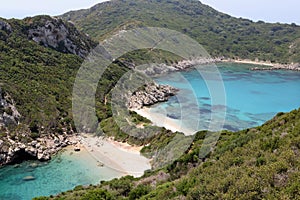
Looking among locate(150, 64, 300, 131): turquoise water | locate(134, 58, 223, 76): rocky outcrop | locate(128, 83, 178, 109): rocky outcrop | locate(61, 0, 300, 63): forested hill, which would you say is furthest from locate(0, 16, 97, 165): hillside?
locate(61, 0, 300, 63): forested hill

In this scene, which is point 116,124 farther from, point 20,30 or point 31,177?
point 20,30

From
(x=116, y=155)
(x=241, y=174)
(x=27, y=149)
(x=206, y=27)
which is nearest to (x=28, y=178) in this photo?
(x=27, y=149)

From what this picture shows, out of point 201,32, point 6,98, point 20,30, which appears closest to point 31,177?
point 6,98

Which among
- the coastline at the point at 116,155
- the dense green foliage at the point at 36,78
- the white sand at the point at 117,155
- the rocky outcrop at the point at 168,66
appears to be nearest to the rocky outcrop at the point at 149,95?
the dense green foliage at the point at 36,78

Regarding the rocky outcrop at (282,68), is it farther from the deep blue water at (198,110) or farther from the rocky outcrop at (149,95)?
the rocky outcrop at (149,95)

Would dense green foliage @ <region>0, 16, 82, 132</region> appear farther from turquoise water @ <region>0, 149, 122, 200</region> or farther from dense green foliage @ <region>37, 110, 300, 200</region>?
dense green foliage @ <region>37, 110, 300, 200</region>

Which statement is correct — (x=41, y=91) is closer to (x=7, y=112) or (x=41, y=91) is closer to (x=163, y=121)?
(x=7, y=112)

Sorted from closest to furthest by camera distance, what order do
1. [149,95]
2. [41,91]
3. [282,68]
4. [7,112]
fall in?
1. [7,112]
2. [41,91]
3. [149,95]
4. [282,68]
